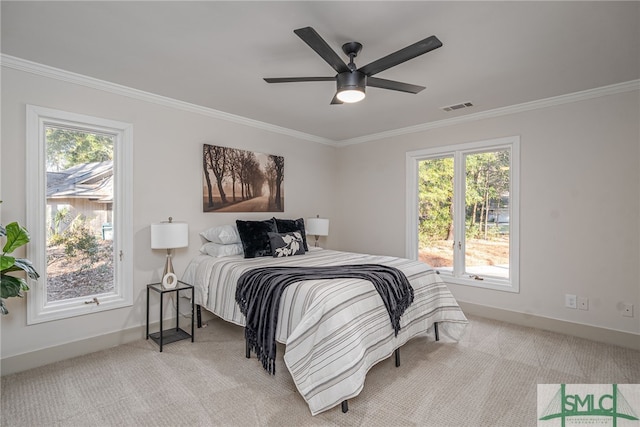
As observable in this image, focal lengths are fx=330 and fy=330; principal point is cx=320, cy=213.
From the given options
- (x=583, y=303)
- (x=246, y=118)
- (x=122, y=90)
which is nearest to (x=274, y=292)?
(x=122, y=90)

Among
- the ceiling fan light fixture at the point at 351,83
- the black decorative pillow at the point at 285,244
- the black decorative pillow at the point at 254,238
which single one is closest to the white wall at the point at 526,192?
the black decorative pillow at the point at 254,238

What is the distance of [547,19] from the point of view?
2.07 meters

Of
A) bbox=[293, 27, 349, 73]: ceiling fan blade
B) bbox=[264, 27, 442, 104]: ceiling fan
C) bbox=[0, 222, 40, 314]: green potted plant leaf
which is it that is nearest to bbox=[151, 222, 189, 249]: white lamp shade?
bbox=[0, 222, 40, 314]: green potted plant leaf

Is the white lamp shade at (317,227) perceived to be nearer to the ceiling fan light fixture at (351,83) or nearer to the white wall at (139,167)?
the white wall at (139,167)

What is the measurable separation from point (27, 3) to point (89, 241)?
1.97 meters

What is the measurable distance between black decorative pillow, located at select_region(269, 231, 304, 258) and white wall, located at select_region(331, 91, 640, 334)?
2.15m

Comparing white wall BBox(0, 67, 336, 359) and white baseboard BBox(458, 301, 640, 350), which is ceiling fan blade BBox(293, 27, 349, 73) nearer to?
white wall BBox(0, 67, 336, 359)

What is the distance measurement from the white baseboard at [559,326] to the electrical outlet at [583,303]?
0.18 meters

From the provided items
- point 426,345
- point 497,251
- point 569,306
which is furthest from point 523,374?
point 497,251

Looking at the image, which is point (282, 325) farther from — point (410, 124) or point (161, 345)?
point (410, 124)

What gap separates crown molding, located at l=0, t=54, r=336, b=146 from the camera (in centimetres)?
264

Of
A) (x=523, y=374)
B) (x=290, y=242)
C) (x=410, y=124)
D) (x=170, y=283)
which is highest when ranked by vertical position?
(x=410, y=124)

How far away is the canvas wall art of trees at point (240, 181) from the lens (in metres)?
3.90

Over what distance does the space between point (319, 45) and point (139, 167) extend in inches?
93.1
